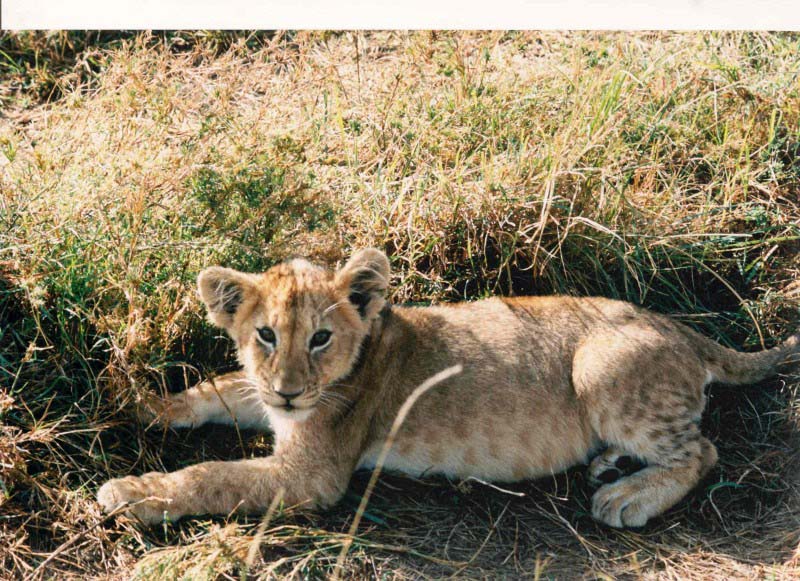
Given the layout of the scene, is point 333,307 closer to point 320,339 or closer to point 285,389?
point 320,339

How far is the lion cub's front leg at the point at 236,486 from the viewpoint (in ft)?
15.1

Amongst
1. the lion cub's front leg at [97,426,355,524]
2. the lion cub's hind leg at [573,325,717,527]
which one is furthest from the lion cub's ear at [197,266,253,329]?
the lion cub's hind leg at [573,325,717,527]

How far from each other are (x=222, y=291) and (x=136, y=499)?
98 cm

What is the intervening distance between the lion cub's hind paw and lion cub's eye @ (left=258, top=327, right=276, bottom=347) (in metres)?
1.66

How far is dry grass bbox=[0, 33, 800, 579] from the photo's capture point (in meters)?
4.71

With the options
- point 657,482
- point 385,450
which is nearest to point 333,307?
point 385,450

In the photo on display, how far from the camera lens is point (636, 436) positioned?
4.99 meters

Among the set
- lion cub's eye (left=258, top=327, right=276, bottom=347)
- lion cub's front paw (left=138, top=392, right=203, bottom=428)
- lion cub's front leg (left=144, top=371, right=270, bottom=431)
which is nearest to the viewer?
lion cub's eye (left=258, top=327, right=276, bottom=347)

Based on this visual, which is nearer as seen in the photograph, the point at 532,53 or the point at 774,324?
the point at 774,324

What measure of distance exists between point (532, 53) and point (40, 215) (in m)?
3.41

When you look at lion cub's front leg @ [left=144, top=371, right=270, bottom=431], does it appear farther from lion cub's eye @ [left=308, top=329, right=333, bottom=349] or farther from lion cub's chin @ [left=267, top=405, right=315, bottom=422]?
lion cub's eye @ [left=308, top=329, right=333, bottom=349]

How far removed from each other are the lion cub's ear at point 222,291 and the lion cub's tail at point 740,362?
226 centimetres

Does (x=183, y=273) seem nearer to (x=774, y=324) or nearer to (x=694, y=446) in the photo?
(x=694, y=446)
